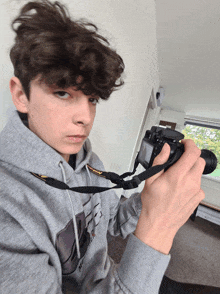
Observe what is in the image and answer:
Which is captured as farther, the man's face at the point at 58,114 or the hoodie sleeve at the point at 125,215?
the hoodie sleeve at the point at 125,215

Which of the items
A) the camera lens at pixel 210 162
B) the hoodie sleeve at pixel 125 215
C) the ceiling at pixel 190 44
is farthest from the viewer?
the ceiling at pixel 190 44

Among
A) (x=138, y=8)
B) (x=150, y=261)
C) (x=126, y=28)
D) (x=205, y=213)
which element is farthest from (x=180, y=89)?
(x=150, y=261)

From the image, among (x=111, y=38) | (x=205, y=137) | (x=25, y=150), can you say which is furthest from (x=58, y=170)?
(x=205, y=137)

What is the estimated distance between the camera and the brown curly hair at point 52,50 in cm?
30

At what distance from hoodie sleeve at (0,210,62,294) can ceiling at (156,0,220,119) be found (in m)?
1.55

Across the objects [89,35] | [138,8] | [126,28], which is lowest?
[89,35]

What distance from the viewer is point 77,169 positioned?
48 centimetres

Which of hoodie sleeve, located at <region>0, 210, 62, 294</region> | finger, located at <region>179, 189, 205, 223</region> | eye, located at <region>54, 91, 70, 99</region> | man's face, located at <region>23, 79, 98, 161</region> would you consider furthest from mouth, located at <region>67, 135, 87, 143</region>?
finger, located at <region>179, 189, 205, 223</region>

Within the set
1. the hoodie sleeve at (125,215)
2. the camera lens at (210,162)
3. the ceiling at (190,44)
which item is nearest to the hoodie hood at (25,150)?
the hoodie sleeve at (125,215)

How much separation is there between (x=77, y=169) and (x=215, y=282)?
190cm

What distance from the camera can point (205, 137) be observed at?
13.7 ft

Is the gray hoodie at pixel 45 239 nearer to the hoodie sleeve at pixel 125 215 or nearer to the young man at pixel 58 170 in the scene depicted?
the young man at pixel 58 170

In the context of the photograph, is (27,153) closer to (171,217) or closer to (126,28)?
(171,217)

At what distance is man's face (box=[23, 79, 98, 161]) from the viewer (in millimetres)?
313
